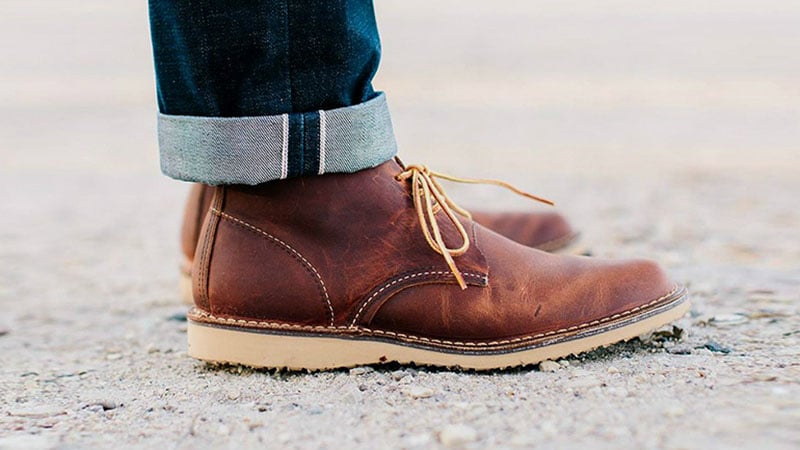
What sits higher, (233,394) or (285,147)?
(285,147)

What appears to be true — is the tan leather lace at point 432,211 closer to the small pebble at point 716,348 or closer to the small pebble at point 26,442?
the small pebble at point 716,348

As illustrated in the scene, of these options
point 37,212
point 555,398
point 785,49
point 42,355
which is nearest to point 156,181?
point 37,212

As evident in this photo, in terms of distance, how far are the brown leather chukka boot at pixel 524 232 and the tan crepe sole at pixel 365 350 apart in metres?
0.69

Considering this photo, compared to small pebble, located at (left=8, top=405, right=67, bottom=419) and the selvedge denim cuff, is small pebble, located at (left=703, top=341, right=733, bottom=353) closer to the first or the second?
the selvedge denim cuff

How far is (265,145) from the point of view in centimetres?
148

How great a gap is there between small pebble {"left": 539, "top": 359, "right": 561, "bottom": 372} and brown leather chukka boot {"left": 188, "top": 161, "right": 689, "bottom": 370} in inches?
0.6

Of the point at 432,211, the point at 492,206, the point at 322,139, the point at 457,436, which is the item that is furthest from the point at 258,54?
the point at 492,206

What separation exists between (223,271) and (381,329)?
10.9 inches

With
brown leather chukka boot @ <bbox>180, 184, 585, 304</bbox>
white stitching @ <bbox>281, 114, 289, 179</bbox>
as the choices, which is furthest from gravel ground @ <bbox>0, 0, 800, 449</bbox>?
white stitching @ <bbox>281, 114, 289, 179</bbox>

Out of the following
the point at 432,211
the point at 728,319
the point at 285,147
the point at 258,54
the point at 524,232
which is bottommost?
the point at 728,319

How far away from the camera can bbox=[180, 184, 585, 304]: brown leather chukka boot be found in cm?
227

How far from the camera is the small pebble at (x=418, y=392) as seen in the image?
1464 millimetres

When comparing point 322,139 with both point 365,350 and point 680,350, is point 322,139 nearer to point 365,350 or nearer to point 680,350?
point 365,350

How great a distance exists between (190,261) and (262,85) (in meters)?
0.89
